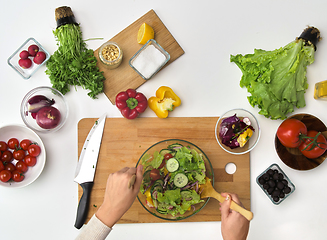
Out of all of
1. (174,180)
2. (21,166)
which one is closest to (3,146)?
(21,166)

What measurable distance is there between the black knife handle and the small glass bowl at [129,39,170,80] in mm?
750

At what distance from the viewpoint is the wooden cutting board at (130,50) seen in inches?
62.5

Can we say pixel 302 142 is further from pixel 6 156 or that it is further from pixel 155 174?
pixel 6 156

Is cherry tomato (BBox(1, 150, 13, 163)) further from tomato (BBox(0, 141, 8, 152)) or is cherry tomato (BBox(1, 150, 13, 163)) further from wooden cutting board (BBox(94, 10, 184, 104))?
wooden cutting board (BBox(94, 10, 184, 104))

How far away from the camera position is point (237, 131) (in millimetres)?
1502

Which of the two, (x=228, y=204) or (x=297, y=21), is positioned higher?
(x=297, y=21)

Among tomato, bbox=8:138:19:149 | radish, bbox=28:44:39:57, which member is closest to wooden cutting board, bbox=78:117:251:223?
tomato, bbox=8:138:19:149

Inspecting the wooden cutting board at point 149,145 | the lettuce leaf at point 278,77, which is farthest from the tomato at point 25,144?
the lettuce leaf at point 278,77

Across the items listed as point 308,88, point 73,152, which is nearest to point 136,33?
point 73,152

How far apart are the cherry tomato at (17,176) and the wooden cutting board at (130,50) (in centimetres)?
70

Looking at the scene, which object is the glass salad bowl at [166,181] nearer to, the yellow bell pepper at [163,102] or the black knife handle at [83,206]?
the yellow bell pepper at [163,102]

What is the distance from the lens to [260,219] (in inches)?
62.6

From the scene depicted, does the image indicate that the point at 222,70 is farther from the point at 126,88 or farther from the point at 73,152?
the point at 73,152

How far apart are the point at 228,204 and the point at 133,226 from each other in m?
0.65
